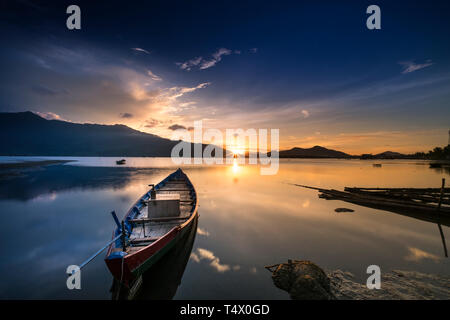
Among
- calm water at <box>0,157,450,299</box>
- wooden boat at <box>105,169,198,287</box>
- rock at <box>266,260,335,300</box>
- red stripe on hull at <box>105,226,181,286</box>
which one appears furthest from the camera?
calm water at <box>0,157,450,299</box>

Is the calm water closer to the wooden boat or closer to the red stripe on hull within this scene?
the wooden boat

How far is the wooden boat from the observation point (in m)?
5.97

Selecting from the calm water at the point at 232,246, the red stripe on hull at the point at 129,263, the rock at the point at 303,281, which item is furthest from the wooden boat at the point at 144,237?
the rock at the point at 303,281

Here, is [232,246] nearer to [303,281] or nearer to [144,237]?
[144,237]

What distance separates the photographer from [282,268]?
800cm

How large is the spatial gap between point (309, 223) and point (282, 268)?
350 inches

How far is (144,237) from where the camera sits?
30.8ft

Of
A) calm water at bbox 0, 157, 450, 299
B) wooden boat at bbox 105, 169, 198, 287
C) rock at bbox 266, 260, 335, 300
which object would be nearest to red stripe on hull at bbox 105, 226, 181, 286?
wooden boat at bbox 105, 169, 198, 287

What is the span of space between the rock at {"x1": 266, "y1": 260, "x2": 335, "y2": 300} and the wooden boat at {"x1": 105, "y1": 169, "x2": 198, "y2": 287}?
5.03 meters

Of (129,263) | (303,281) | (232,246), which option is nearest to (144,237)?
(129,263)

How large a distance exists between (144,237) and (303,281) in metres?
7.58
